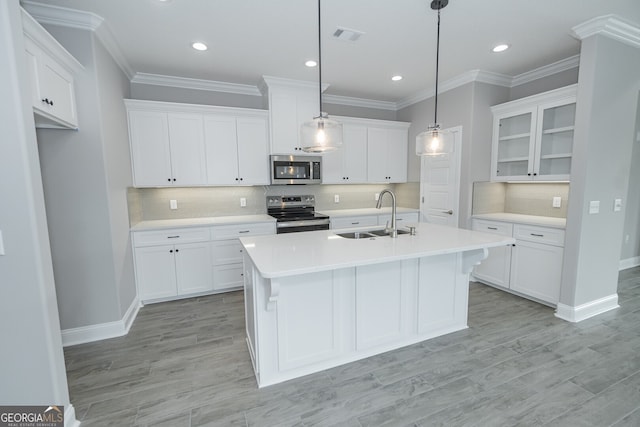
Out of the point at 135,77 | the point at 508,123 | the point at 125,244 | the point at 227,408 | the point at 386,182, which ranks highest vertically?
the point at 135,77

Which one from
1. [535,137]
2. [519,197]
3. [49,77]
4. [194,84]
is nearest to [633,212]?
[519,197]

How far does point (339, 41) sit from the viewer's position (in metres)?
2.84

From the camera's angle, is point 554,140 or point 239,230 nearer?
point 554,140

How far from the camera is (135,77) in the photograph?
3566 millimetres

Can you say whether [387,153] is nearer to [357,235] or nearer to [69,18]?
[357,235]

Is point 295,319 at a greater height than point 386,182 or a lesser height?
lesser

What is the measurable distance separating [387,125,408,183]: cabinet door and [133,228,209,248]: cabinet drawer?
3141mm

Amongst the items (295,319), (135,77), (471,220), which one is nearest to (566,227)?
(471,220)

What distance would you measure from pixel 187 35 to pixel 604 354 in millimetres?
4577

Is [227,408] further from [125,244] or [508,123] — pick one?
[508,123]

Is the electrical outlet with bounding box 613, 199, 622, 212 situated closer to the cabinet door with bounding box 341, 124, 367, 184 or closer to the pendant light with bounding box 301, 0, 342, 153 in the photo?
the cabinet door with bounding box 341, 124, 367, 184

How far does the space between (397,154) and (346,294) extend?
11.1 feet

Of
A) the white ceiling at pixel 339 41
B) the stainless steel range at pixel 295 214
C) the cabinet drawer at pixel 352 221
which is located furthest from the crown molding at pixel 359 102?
the cabinet drawer at pixel 352 221

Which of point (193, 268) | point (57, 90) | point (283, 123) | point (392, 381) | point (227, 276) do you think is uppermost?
point (283, 123)
